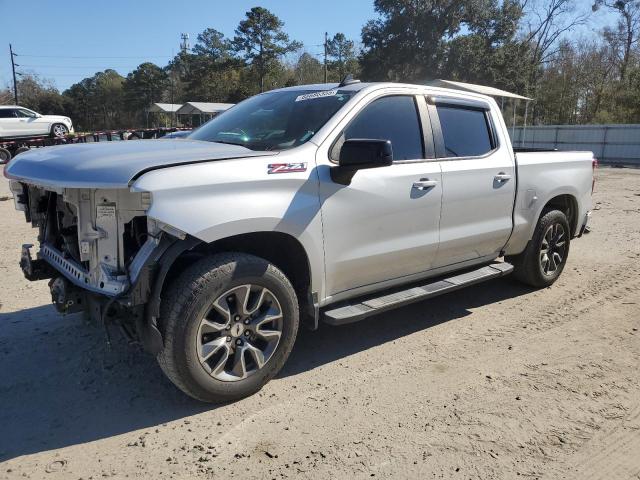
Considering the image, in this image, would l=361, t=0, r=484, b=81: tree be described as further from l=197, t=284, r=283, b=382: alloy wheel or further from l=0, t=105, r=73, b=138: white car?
l=197, t=284, r=283, b=382: alloy wheel

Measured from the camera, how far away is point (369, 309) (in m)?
3.80

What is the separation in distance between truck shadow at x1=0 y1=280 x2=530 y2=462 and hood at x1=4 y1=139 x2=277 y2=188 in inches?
54.3

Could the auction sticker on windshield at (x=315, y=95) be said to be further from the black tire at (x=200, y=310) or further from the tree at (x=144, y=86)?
the tree at (x=144, y=86)

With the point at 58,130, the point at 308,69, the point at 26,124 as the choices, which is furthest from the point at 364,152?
the point at 308,69

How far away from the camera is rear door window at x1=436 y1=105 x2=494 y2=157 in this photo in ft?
14.9

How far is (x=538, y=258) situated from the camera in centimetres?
554

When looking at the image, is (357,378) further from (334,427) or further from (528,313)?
(528,313)

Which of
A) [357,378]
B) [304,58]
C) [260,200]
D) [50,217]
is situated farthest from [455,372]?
[304,58]

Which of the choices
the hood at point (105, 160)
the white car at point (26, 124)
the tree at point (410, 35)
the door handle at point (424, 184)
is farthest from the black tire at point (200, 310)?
the tree at point (410, 35)

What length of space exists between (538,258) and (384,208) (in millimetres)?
2489

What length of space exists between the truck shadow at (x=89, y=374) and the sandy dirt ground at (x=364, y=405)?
0.01 m

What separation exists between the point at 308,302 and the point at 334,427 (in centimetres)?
87

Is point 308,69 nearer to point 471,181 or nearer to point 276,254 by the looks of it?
point 471,181

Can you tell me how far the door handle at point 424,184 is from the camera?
13.4ft
